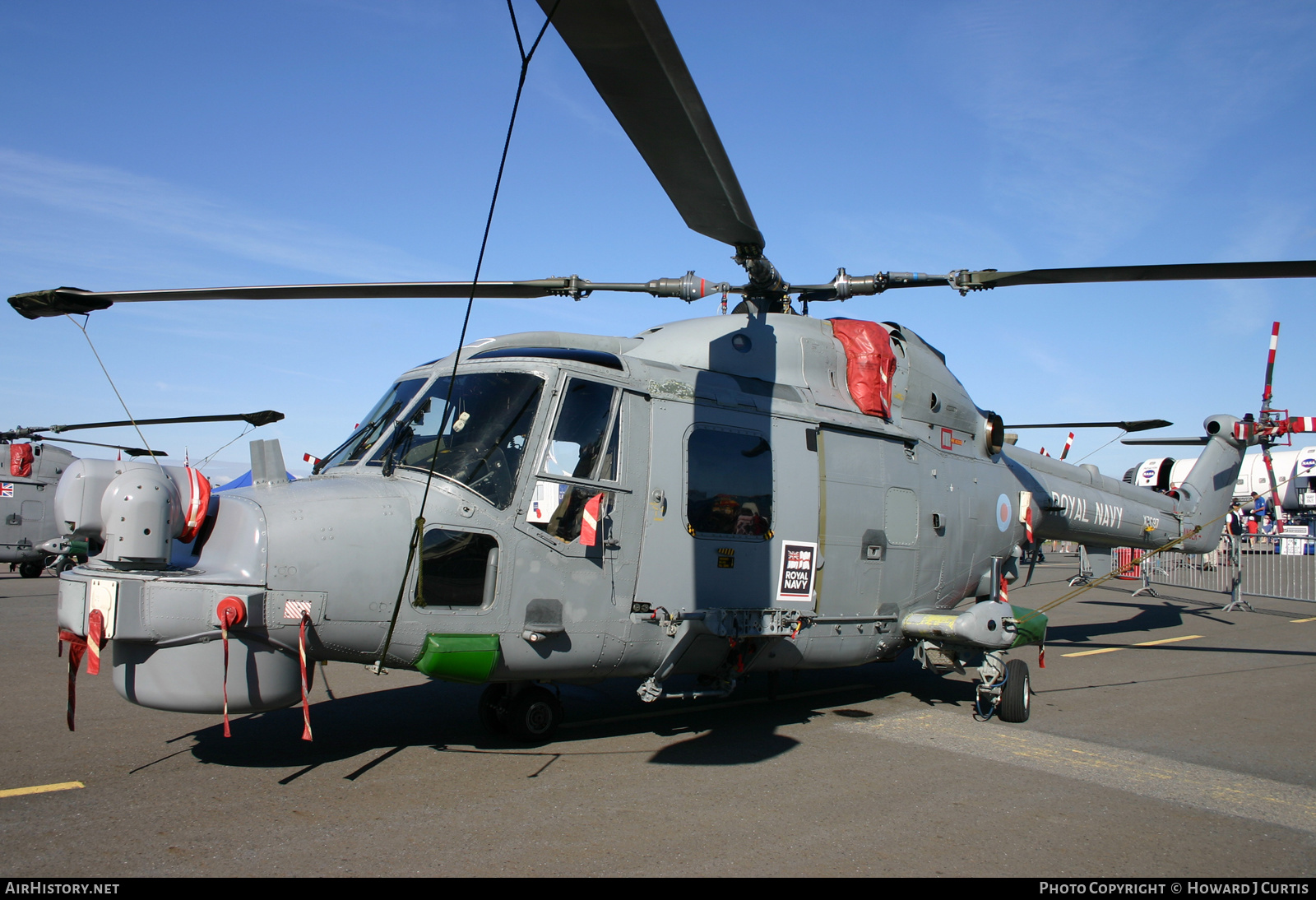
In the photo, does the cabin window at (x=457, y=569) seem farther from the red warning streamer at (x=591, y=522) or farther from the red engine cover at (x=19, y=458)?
the red engine cover at (x=19, y=458)

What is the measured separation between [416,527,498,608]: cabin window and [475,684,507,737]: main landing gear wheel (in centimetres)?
125

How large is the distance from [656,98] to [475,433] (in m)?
2.77

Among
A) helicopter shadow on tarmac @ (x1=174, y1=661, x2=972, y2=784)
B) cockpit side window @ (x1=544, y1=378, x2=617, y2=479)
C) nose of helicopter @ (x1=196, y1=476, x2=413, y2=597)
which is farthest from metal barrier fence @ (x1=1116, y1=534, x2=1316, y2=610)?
nose of helicopter @ (x1=196, y1=476, x2=413, y2=597)

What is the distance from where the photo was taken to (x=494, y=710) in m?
6.26

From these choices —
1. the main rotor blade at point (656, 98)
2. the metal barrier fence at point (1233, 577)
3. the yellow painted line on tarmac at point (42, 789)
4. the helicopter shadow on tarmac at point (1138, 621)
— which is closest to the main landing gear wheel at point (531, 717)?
the yellow painted line on tarmac at point (42, 789)

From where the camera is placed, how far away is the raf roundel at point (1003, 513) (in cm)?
902

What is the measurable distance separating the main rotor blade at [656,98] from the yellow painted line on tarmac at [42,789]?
492 cm

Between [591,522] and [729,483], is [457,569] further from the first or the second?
[729,483]

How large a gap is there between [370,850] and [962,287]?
5.73 metres

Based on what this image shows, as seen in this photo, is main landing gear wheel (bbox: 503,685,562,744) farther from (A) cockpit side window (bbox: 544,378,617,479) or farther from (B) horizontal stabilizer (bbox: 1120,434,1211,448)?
(B) horizontal stabilizer (bbox: 1120,434,1211,448)

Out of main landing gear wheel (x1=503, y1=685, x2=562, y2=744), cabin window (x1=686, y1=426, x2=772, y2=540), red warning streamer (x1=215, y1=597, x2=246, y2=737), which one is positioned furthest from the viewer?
cabin window (x1=686, y1=426, x2=772, y2=540)

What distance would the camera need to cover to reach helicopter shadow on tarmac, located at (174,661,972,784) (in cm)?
581

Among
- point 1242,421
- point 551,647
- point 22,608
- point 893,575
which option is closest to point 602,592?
point 551,647

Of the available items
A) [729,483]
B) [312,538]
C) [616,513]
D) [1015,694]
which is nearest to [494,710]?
[616,513]
